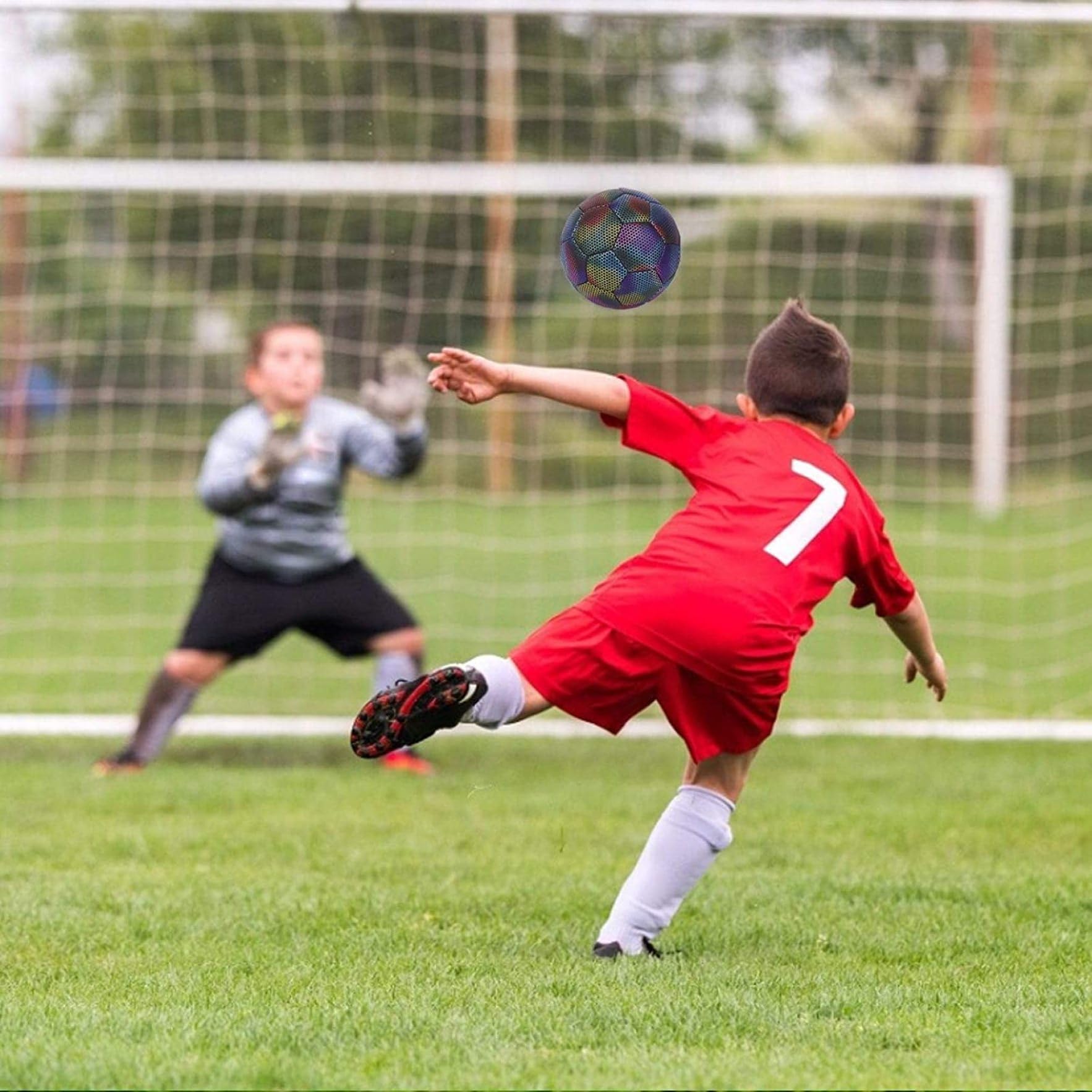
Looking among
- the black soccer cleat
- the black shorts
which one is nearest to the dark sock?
the black shorts

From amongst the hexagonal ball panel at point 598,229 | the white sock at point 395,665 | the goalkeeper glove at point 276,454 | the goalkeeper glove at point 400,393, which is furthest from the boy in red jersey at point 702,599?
the white sock at point 395,665

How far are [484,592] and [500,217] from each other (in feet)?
7.97

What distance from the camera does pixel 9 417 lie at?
15.9m

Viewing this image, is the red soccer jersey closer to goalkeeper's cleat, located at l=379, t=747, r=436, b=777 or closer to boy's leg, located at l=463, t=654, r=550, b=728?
boy's leg, located at l=463, t=654, r=550, b=728

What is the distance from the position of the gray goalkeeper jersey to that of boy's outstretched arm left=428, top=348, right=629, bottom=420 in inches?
120

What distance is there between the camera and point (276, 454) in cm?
715

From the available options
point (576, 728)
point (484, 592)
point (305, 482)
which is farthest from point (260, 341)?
point (484, 592)

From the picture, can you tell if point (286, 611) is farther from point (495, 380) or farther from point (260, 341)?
point (495, 380)

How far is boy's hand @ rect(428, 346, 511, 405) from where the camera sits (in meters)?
4.14

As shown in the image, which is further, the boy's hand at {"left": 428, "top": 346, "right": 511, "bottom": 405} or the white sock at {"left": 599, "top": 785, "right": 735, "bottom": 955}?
the white sock at {"left": 599, "top": 785, "right": 735, "bottom": 955}

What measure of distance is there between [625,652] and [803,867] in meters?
1.71

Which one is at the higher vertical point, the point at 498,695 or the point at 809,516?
the point at 809,516

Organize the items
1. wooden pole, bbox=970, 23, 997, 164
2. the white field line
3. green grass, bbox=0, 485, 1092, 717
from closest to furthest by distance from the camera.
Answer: the white field line → green grass, bbox=0, 485, 1092, 717 → wooden pole, bbox=970, 23, 997, 164

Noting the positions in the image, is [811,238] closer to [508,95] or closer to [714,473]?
[508,95]
